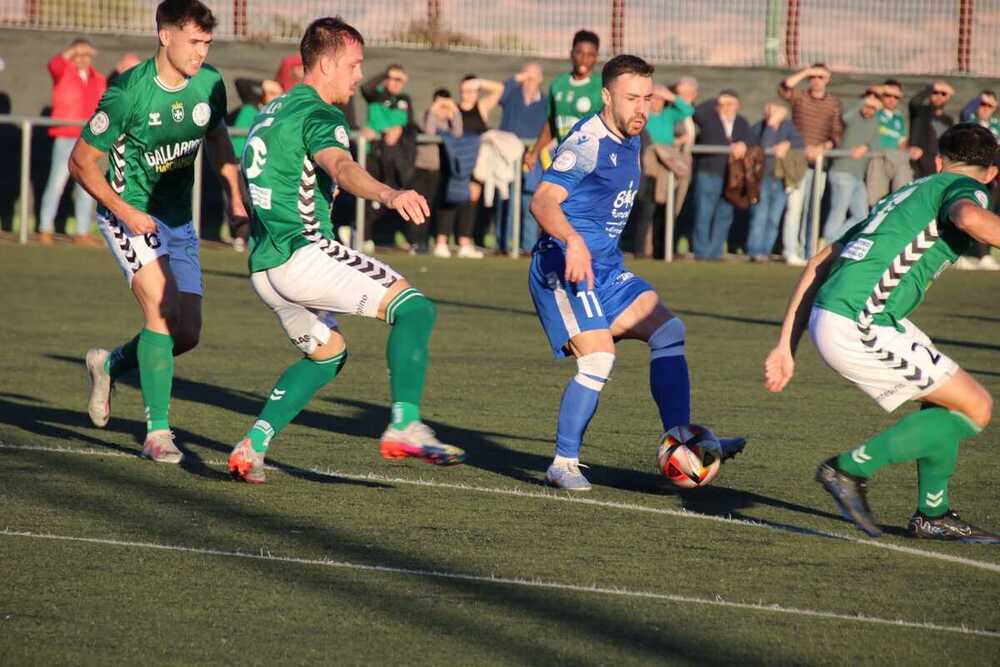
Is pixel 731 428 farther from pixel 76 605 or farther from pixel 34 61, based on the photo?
pixel 34 61

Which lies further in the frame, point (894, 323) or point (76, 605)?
point (894, 323)

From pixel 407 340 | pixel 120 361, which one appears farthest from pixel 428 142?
pixel 407 340

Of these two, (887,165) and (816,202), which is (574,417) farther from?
(887,165)

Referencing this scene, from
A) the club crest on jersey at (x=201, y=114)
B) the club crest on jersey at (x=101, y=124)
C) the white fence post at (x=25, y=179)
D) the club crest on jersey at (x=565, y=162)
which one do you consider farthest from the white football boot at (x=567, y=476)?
the white fence post at (x=25, y=179)

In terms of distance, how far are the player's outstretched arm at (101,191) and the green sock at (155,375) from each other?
0.56m

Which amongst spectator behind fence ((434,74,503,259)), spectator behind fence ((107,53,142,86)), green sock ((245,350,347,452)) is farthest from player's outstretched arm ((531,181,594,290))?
spectator behind fence ((434,74,503,259))

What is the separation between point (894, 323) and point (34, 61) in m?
19.2

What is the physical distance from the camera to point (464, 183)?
2097 centimetres

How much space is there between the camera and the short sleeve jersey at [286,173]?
7.24 metres

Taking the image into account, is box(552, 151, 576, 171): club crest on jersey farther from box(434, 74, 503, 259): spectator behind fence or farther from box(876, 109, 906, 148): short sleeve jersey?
box(876, 109, 906, 148): short sleeve jersey

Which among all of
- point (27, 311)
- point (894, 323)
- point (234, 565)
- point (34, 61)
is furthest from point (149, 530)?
point (34, 61)

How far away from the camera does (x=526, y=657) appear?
486 centimetres

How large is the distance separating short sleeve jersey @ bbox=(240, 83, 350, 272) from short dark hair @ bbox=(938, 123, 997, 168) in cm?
240

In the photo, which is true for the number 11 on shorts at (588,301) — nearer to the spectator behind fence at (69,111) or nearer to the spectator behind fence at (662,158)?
the spectator behind fence at (662,158)
